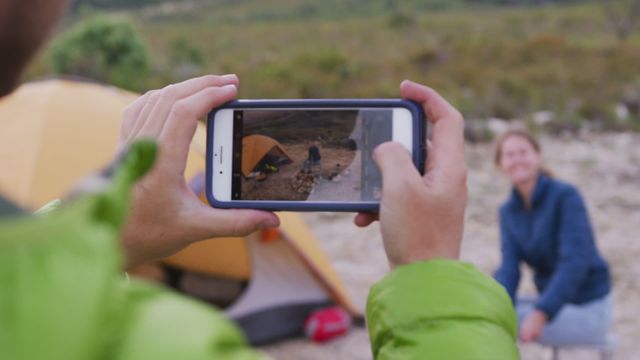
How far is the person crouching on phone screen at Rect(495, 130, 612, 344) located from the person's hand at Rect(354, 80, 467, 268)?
2.48 metres

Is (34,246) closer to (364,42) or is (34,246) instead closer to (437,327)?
(437,327)

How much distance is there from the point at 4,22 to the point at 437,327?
1.51ft

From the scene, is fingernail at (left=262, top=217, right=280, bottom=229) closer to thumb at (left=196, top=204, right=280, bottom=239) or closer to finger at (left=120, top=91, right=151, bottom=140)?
thumb at (left=196, top=204, right=280, bottom=239)

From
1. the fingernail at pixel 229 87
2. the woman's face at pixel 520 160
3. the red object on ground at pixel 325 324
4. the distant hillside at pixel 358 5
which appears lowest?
the red object on ground at pixel 325 324

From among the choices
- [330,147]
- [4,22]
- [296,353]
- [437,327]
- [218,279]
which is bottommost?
[296,353]

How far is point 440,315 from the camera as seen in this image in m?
0.82

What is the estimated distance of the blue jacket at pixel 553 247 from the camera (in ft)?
11.1

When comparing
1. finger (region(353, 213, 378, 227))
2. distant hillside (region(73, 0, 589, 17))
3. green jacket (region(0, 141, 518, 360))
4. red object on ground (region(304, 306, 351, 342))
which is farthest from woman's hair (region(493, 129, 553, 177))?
distant hillside (region(73, 0, 589, 17))

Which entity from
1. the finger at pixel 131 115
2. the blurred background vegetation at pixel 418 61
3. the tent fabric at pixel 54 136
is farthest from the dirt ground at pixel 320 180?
the tent fabric at pixel 54 136

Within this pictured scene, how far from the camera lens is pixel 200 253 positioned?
4.80 meters

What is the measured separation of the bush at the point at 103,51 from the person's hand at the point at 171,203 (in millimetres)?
13662

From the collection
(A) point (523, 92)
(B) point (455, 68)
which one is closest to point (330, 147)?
(A) point (523, 92)

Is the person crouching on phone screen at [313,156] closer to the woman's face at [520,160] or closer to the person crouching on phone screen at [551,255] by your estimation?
the person crouching on phone screen at [551,255]

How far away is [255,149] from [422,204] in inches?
20.7
